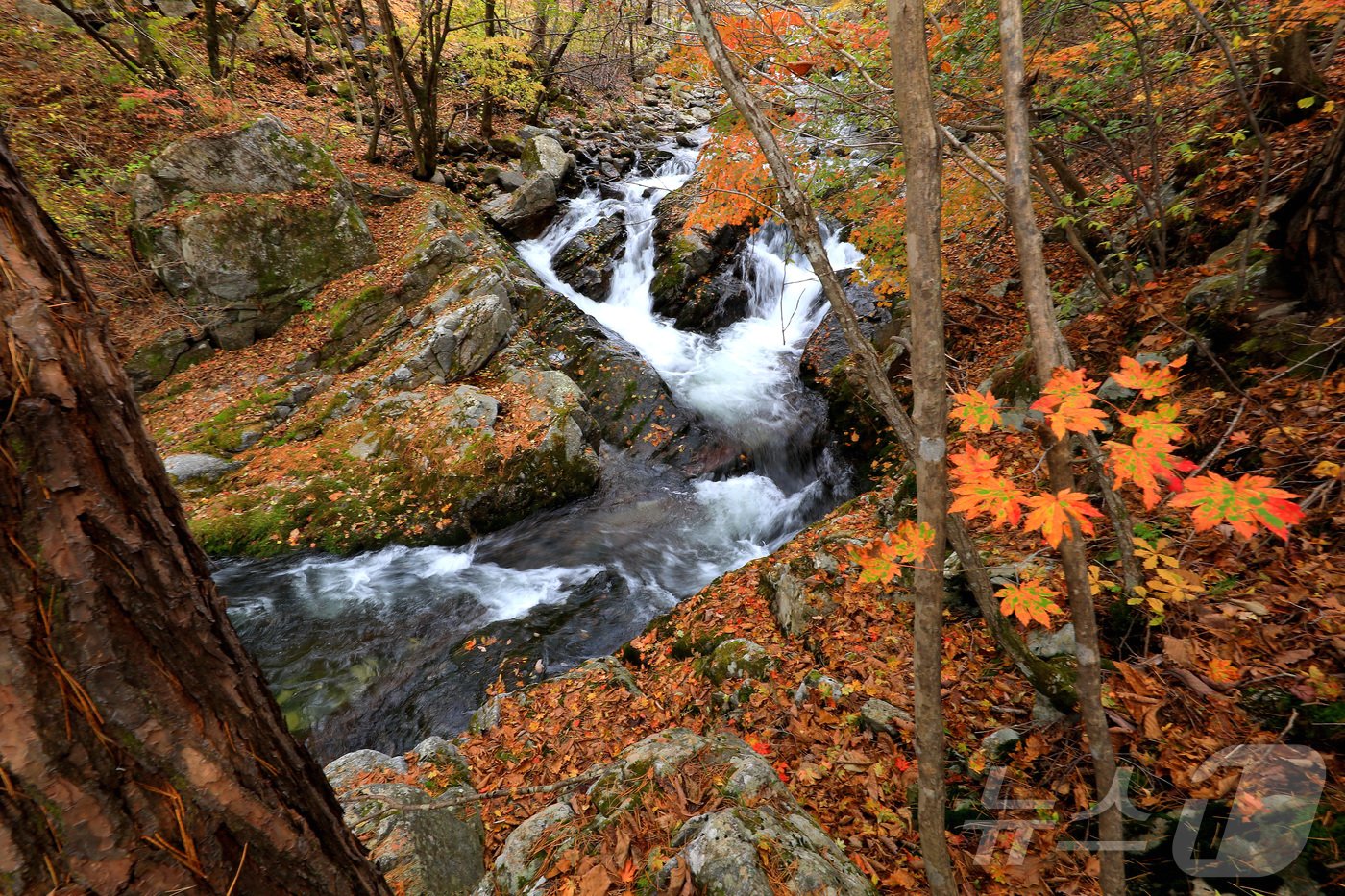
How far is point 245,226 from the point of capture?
31.4ft

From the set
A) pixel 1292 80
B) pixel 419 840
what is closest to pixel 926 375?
pixel 419 840

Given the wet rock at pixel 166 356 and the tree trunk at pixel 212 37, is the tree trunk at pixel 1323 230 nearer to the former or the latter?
the wet rock at pixel 166 356

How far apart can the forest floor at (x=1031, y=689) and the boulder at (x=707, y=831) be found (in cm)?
20

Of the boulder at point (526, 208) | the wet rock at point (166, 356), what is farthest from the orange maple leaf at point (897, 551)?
the boulder at point (526, 208)

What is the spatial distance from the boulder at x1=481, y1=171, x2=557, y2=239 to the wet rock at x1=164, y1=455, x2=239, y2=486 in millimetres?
8544

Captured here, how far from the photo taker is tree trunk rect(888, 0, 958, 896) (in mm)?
1825

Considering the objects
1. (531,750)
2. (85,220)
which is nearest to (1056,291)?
(531,750)

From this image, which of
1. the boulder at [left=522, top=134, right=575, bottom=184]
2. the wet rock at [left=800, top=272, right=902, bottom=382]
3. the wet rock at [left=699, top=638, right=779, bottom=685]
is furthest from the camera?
the boulder at [left=522, top=134, right=575, bottom=184]

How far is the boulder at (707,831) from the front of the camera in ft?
7.65

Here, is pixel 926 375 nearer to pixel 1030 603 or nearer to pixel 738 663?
pixel 1030 603

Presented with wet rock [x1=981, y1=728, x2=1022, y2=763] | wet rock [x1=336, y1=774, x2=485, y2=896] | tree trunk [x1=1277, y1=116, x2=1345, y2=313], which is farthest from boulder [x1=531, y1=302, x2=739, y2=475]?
tree trunk [x1=1277, y1=116, x2=1345, y2=313]

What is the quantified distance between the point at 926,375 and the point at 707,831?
2.34 m

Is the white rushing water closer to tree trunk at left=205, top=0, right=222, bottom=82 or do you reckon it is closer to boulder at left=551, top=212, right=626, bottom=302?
boulder at left=551, top=212, right=626, bottom=302

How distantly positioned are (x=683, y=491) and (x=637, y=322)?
5515 millimetres
